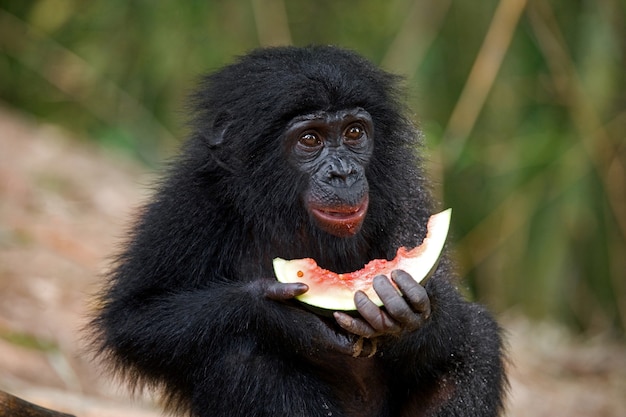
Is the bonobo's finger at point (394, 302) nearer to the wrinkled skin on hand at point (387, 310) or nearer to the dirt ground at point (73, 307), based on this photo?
the wrinkled skin on hand at point (387, 310)

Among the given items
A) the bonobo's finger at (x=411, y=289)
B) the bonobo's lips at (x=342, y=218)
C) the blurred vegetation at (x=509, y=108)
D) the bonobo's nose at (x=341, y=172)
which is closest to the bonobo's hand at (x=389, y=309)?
the bonobo's finger at (x=411, y=289)

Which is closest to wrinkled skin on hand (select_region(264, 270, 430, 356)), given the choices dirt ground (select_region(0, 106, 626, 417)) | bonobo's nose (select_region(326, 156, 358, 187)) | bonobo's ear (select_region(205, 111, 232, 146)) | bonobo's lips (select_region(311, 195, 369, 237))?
bonobo's lips (select_region(311, 195, 369, 237))

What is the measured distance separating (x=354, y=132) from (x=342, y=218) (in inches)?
26.6

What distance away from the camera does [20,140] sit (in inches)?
583

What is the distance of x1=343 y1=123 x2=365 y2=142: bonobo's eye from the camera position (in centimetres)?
669

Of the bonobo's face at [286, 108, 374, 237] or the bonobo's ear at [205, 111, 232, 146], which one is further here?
the bonobo's ear at [205, 111, 232, 146]

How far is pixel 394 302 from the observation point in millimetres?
5750

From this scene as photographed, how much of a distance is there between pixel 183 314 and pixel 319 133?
56.1 inches

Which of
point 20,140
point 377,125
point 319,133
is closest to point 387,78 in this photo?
point 377,125

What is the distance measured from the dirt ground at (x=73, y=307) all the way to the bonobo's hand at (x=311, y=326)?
255 cm

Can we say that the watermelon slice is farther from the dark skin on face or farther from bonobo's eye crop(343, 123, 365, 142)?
bonobo's eye crop(343, 123, 365, 142)

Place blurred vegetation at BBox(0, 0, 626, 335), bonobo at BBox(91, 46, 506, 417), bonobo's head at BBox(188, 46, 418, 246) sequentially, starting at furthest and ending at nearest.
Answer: blurred vegetation at BBox(0, 0, 626, 335), bonobo's head at BBox(188, 46, 418, 246), bonobo at BBox(91, 46, 506, 417)

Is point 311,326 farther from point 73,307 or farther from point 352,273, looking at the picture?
point 73,307

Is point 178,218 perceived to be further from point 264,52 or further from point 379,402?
point 379,402
